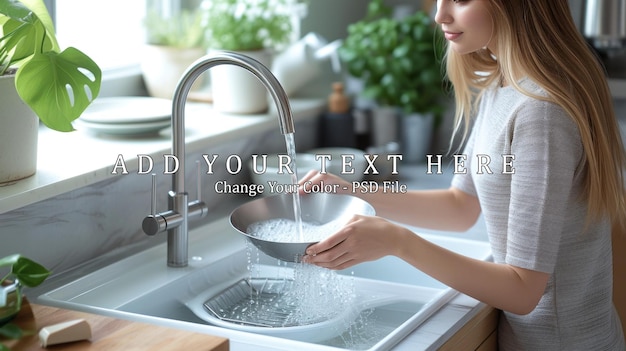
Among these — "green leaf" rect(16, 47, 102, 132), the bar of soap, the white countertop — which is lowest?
the bar of soap

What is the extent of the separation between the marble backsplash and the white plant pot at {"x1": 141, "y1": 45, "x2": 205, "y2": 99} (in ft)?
0.92

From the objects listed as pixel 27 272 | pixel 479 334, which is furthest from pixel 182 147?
pixel 479 334

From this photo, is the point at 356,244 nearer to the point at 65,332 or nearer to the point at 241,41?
the point at 65,332

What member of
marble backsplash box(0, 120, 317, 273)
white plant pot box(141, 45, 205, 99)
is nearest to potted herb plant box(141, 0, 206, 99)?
white plant pot box(141, 45, 205, 99)

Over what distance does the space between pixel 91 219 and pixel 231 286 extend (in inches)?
11.8

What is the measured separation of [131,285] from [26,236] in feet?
0.66

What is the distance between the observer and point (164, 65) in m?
2.39

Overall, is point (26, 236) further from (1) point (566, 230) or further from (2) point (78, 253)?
(1) point (566, 230)

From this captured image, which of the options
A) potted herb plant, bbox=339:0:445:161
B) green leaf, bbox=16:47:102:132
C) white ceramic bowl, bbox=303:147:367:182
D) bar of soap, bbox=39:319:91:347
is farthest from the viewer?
potted herb plant, bbox=339:0:445:161

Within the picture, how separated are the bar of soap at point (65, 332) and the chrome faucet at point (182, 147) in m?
0.43

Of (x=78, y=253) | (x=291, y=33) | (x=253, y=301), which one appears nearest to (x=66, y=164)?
(x=78, y=253)

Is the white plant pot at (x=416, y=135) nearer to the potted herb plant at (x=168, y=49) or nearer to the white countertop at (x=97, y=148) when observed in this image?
the white countertop at (x=97, y=148)

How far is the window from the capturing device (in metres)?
2.35

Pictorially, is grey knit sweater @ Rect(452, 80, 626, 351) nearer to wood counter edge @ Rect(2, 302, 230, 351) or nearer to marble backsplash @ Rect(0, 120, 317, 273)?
wood counter edge @ Rect(2, 302, 230, 351)
